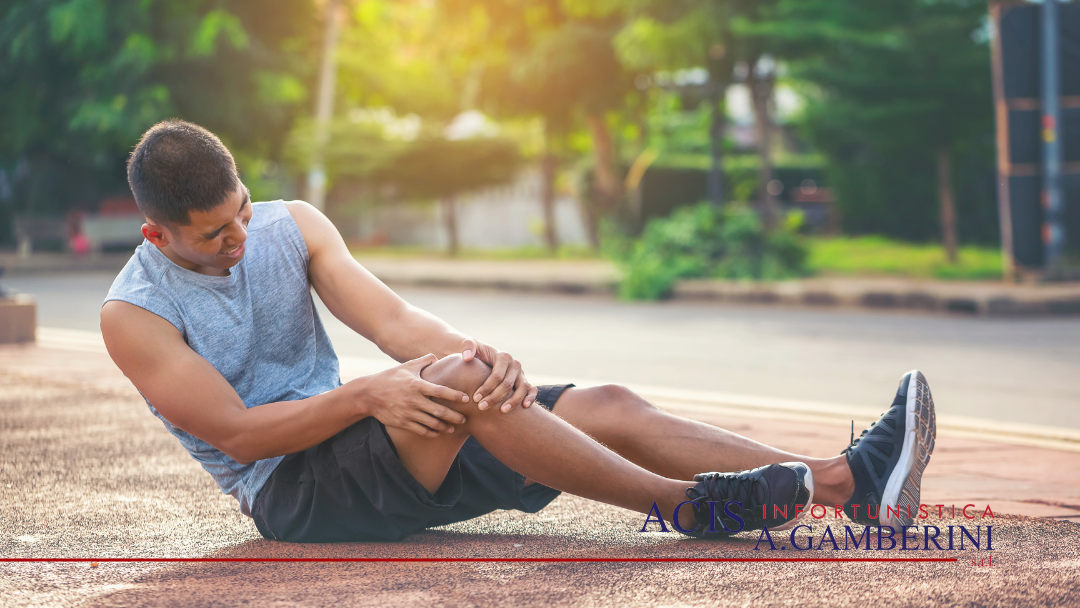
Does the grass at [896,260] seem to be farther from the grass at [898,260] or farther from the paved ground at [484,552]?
the paved ground at [484,552]

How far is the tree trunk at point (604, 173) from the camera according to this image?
20.6 metres

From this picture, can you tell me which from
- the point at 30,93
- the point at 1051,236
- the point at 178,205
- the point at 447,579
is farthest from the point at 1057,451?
the point at 30,93

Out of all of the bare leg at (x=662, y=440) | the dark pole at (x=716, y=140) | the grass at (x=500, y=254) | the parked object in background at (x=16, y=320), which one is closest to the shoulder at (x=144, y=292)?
the bare leg at (x=662, y=440)

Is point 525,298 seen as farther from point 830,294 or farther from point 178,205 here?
point 178,205

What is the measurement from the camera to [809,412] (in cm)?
480

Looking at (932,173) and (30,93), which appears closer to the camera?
(932,173)

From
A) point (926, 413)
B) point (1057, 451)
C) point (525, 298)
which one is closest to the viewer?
point (926, 413)

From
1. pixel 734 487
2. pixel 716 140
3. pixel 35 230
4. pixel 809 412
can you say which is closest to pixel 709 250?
pixel 716 140

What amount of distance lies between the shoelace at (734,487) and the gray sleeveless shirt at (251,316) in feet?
3.26

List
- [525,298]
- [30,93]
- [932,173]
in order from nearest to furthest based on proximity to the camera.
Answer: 1. [525,298]
2. [932,173]
3. [30,93]

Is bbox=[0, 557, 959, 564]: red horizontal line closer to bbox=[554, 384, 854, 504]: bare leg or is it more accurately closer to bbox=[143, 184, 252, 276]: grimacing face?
bbox=[554, 384, 854, 504]: bare leg

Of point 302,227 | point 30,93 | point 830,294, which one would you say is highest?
point 30,93

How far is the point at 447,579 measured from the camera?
2.36 meters

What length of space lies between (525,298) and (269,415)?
1031cm
